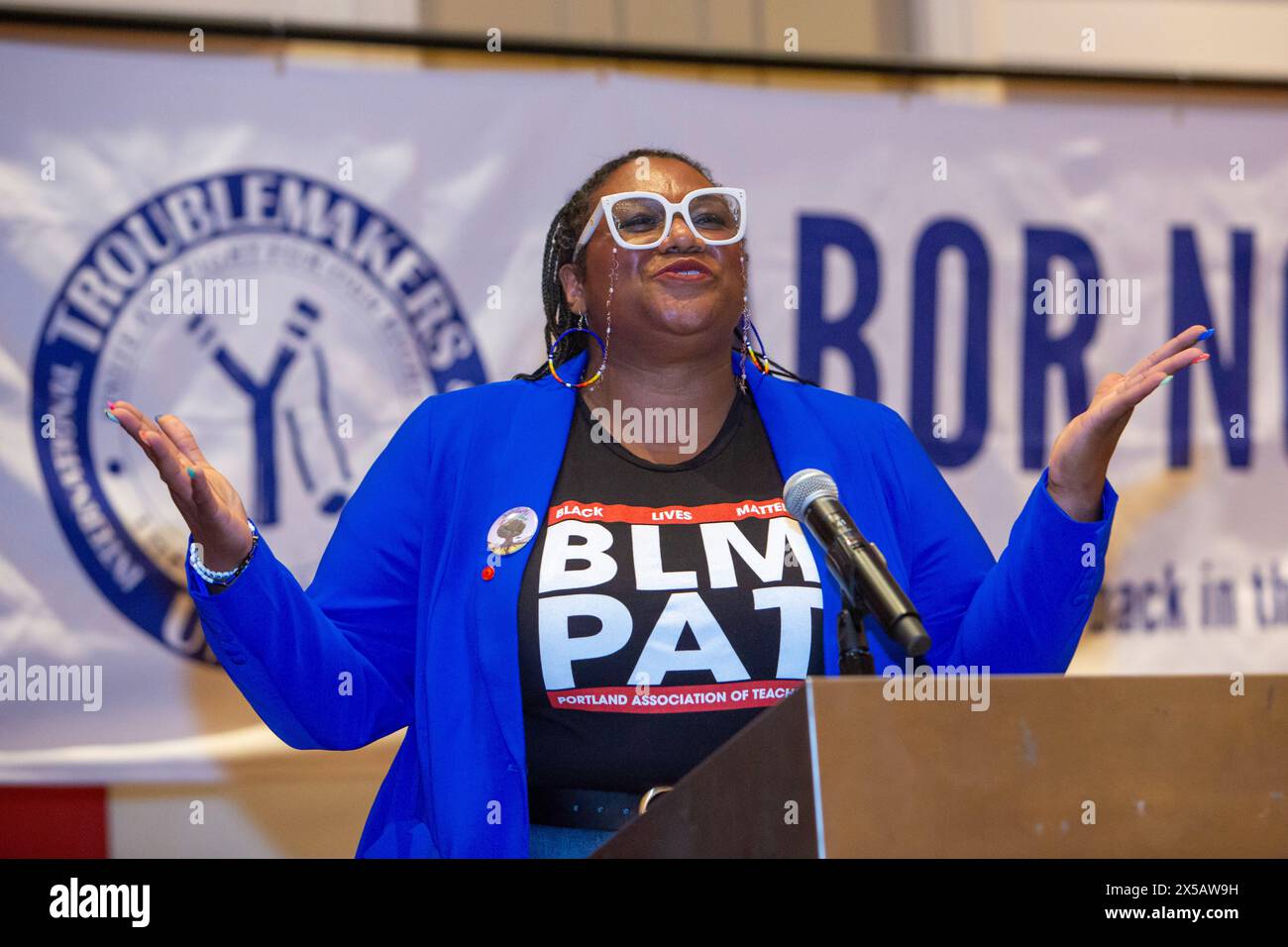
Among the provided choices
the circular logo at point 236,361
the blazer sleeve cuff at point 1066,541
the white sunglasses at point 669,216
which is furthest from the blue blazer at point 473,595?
the circular logo at point 236,361

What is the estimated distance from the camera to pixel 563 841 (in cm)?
200

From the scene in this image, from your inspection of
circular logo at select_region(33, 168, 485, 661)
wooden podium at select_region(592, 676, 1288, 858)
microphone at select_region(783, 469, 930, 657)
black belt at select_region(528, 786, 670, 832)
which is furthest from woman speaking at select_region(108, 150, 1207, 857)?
circular logo at select_region(33, 168, 485, 661)

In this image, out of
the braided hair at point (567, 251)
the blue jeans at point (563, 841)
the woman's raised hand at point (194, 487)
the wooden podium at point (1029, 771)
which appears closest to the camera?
the wooden podium at point (1029, 771)

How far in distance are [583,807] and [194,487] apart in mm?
711

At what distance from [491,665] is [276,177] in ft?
6.32

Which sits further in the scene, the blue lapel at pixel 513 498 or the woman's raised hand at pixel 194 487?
the blue lapel at pixel 513 498

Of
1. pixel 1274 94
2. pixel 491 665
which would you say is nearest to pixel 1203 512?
pixel 1274 94

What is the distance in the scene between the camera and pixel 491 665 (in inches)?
80.9

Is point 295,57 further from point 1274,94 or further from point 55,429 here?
point 1274,94

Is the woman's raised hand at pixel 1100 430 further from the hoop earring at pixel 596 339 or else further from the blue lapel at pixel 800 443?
the hoop earring at pixel 596 339

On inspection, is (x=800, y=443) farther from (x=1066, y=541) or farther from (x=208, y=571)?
(x=208, y=571)

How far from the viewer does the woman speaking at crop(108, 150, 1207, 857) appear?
1.93 m

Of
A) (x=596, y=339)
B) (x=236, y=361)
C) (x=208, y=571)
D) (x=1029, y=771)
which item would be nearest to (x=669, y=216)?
(x=596, y=339)

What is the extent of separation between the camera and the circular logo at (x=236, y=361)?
339 centimetres
